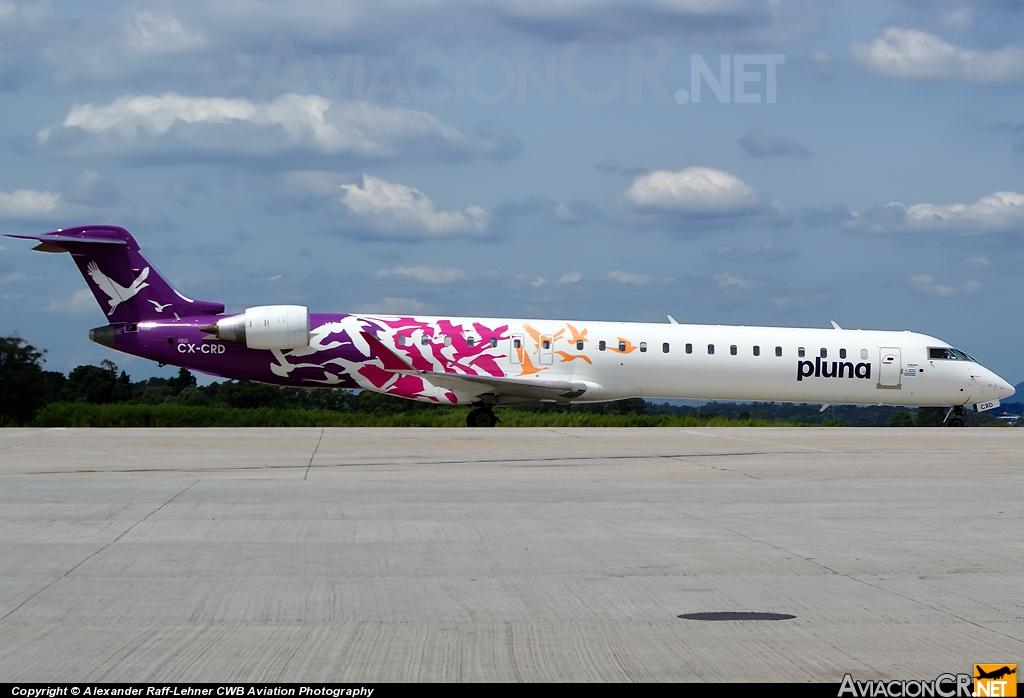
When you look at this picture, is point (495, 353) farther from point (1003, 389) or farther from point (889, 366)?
point (1003, 389)

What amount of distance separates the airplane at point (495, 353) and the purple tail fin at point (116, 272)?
3 cm

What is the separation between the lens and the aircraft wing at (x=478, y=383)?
2953 cm

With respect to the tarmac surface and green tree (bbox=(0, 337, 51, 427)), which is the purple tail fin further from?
the tarmac surface

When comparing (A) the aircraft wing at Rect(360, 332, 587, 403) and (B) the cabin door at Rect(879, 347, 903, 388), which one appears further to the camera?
(B) the cabin door at Rect(879, 347, 903, 388)

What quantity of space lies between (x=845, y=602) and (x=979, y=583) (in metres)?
1.48

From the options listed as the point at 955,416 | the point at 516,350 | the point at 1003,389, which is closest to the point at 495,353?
the point at 516,350

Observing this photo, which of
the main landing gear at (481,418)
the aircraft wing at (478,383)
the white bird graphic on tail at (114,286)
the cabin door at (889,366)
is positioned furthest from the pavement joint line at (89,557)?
the cabin door at (889,366)

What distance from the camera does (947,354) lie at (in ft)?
106

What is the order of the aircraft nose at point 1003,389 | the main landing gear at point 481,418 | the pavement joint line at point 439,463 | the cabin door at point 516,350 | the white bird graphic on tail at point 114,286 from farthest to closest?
the aircraft nose at point 1003,389 < the main landing gear at point 481,418 < the cabin door at point 516,350 < the white bird graphic on tail at point 114,286 < the pavement joint line at point 439,463

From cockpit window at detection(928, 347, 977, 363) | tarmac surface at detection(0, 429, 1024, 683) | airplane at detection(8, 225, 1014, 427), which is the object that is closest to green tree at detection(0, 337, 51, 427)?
airplane at detection(8, 225, 1014, 427)

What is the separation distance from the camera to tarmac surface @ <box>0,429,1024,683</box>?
6.32 m

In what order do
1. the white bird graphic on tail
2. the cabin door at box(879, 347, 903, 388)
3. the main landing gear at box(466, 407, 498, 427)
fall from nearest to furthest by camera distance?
1. the white bird graphic on tail
2. the main landing gear at box(466, 407, 498, 427)
3. the cabin door at box(879, 347, 903, 388)

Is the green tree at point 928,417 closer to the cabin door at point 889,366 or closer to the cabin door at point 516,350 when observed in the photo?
the cabin door at point 889,366

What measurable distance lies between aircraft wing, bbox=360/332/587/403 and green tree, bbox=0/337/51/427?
1117 centimetres
